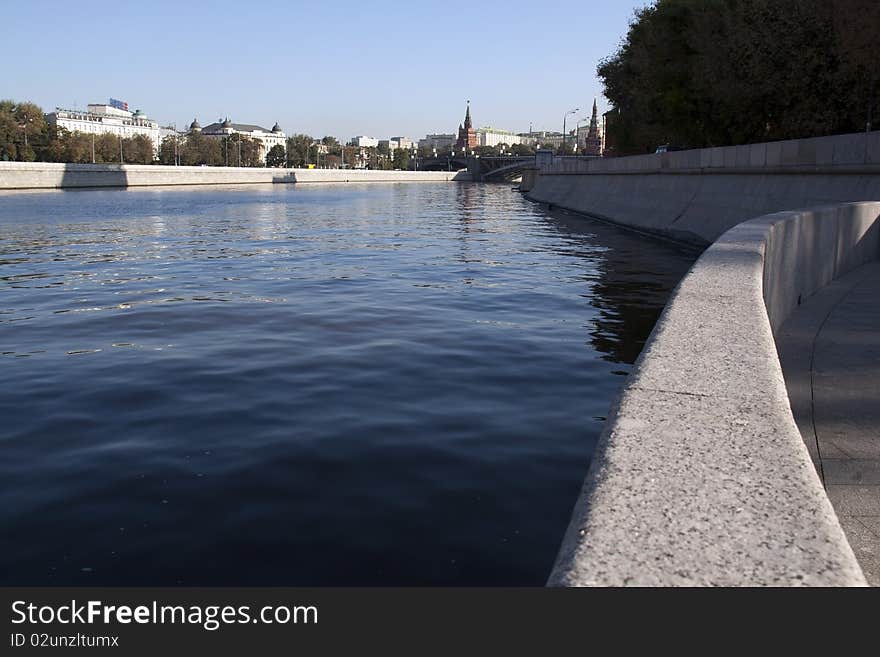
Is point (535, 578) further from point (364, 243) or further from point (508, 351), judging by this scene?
point (364, 243)

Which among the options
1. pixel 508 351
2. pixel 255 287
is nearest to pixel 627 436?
pixel 508 351

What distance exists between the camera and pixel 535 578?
4.75m

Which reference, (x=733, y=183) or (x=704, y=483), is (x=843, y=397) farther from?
(x=733, y=183)

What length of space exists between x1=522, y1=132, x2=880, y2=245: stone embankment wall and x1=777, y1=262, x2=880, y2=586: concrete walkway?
8.68 m

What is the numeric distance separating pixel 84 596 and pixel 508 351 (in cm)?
841

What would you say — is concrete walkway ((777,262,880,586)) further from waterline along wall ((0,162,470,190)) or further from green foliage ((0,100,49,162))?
green foliage ((0,100,49,162))

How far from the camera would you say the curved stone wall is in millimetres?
2178

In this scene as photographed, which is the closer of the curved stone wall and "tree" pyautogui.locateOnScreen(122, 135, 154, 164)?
the curved stone wall

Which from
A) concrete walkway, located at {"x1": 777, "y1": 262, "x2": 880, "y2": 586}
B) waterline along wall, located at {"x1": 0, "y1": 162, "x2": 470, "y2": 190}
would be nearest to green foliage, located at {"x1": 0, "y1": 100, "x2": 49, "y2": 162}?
waterline along wall, located at {"x1": 0, "y1": 162, "x2": 470, "y2": 190}

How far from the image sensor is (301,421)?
25.0ft

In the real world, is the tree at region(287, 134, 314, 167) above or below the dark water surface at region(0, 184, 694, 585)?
above

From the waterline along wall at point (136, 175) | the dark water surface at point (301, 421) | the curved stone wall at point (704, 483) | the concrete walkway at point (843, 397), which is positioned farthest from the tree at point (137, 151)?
the curved stone wall at point (704, 483)

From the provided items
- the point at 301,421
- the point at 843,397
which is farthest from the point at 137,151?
the point at 843,397

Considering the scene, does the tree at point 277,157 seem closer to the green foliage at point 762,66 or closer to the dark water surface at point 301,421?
the green foliage at point 762,66
